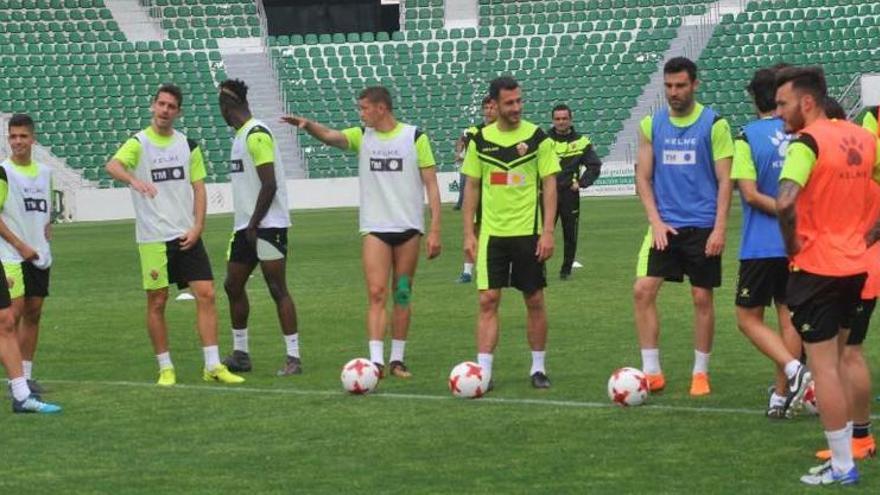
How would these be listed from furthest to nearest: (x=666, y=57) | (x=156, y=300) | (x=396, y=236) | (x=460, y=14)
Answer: (x=460, y=14), (x=666, y=57), (x=396, y=236), (x=156, y=300)

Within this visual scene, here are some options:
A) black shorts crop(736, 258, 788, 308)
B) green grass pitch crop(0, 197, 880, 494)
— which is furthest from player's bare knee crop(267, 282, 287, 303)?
black shorts crop(736, 258, 788, 308)

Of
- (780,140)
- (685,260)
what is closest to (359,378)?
(685,260)

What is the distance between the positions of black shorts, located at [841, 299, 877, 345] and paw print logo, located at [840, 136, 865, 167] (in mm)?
798

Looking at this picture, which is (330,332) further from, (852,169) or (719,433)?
(852,169)

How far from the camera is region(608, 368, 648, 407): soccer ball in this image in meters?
9.98

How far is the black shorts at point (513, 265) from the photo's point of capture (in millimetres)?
11102

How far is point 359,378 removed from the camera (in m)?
10.9

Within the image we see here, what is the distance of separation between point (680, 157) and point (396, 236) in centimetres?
242

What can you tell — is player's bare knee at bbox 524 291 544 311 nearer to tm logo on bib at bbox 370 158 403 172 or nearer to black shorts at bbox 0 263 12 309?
tm logo on bib at bbox 370 158 403 172

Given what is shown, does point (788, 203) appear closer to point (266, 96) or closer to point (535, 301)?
point (535, 301)

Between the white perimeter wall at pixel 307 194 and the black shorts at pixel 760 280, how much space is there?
34472 mm

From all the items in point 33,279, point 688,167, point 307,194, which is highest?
point 688,167

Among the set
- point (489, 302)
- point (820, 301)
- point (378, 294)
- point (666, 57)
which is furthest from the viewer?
point (666, 57)

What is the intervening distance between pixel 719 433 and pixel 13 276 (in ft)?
17.6
